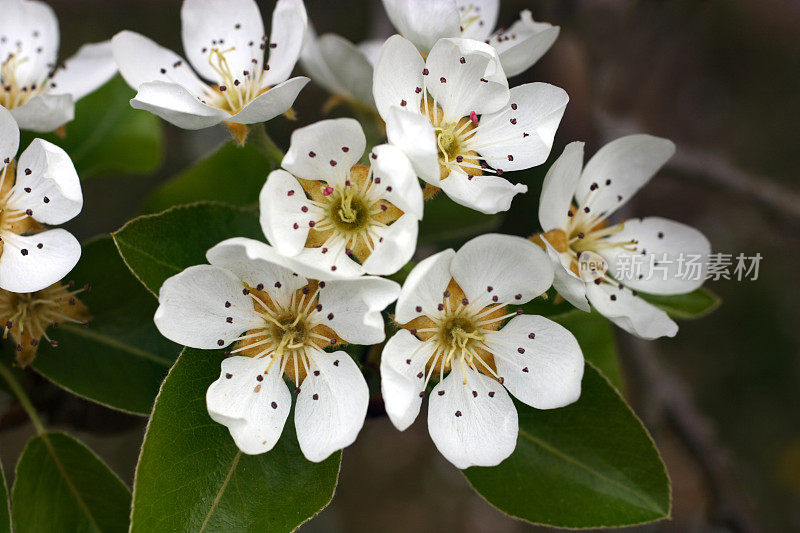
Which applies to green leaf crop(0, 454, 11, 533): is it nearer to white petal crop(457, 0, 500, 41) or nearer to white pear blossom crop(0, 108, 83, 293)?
white pear blossom crop(0, 108, 83, 293)

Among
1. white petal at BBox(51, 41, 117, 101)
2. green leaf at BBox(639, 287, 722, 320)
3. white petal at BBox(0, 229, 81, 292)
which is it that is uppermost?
white petal at BBox(51, 41, 117, 101)

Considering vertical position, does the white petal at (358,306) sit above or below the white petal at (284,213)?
below

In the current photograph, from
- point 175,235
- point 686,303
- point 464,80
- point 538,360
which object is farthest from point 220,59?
point 686,303

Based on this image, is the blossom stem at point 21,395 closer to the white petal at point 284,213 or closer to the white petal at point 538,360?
the white petal at point 284,213

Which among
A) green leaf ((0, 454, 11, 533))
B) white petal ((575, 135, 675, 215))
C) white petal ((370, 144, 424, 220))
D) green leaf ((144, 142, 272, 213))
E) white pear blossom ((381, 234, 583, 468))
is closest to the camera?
white petal ((370, 144, 424, 220))

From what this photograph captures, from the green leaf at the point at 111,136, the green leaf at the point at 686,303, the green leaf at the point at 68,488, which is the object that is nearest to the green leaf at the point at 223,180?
the green leaf at the point at 111,136

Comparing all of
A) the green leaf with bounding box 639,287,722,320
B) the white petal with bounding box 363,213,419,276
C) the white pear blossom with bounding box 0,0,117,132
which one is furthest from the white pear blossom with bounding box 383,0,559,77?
the white pear blossom with bounding box 0,0,117,132
